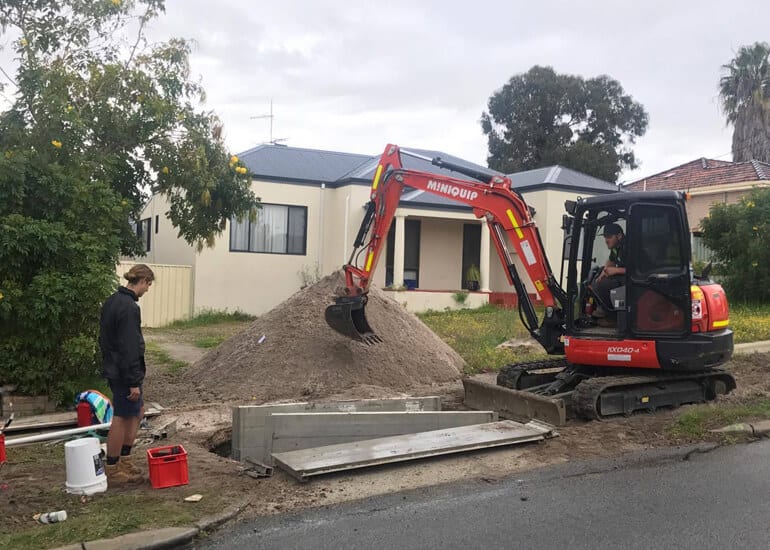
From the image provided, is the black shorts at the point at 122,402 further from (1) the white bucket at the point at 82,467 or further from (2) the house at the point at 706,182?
(2) the house at the point at 706,182

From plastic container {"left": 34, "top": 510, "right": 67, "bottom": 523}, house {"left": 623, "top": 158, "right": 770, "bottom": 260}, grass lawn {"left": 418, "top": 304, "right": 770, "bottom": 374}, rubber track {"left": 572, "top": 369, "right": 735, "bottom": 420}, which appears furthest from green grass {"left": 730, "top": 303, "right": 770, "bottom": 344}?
plastic container {"left": 34, "top": 510, "right": 67, "bottom": 523}

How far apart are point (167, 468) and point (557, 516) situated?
3085 millimetres

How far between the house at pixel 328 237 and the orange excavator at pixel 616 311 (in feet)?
40.9

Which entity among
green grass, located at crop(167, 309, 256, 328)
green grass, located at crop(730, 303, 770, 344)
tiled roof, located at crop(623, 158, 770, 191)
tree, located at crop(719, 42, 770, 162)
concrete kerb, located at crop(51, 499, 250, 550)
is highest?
tree, located at crop(719, 42, 770, 162)

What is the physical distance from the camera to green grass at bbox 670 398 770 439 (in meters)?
7.74

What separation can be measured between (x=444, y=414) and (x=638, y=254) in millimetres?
2947

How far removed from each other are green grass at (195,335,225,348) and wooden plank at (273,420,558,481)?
9865 millimetres

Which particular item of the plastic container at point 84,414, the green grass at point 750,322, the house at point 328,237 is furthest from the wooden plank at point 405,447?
the house at point 328,237

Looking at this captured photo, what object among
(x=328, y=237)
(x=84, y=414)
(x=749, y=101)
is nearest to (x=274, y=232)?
(x=328, y=237)

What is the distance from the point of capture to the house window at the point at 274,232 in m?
21.9

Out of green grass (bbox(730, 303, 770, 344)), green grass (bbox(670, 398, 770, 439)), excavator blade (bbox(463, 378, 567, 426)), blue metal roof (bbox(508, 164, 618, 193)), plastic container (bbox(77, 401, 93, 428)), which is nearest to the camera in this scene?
plastic container (bbox(77, 401, 93, 428))

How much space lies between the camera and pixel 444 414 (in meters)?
7.89

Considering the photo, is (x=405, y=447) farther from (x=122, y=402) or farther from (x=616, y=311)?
(x=616, y=311)

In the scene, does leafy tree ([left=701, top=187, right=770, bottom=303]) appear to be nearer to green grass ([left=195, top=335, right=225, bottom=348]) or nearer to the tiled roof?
the tiled roof
